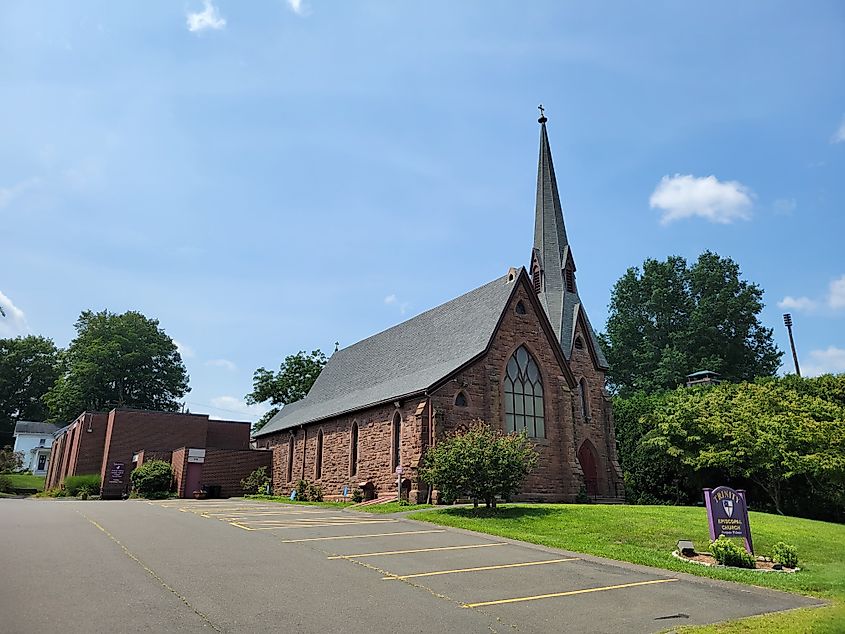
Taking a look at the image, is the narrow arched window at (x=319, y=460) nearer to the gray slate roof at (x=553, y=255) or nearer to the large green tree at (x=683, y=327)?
the gray slate roof at (x=553, y=255)

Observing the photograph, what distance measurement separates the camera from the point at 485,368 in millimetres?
27688

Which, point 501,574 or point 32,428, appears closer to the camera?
point 501,574

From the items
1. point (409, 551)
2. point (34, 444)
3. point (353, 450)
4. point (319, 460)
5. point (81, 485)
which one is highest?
point (34, 444)

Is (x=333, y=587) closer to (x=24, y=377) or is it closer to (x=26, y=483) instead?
(x=26, y=483)

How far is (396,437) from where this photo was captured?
90.9 ft

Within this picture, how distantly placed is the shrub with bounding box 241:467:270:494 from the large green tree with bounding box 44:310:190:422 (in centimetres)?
3597

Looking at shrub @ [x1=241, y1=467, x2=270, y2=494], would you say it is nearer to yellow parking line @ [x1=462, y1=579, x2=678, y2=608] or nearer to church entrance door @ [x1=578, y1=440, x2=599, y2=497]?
church entrance door @ [x1=578, y1=440, x2=599, y2=497]

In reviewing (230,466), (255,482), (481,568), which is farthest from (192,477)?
(481,568)

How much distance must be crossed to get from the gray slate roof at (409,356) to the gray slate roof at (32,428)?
4842 cm

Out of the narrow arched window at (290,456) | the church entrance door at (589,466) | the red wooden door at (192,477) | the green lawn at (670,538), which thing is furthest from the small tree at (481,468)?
the red wooden door at (192,477)

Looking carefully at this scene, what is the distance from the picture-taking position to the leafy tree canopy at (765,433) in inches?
934

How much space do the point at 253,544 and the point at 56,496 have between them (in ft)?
117

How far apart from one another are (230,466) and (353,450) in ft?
36.9

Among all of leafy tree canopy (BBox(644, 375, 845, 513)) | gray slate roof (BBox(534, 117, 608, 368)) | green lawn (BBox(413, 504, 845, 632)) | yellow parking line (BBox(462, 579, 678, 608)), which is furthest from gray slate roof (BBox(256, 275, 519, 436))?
yellow parking line (BBox(462, 579, 678, 608))
